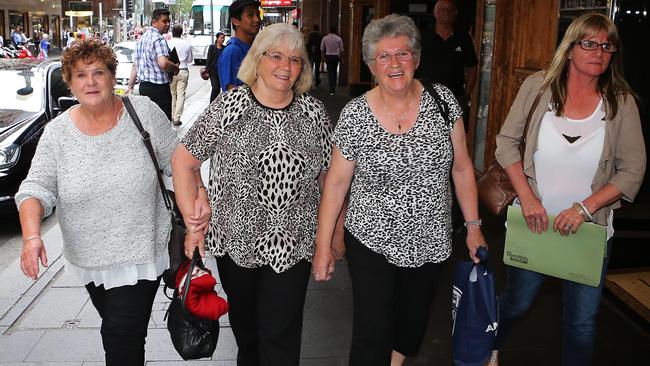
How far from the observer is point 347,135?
3121 millimetres

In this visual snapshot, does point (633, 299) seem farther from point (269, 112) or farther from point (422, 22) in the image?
point (422, 22)

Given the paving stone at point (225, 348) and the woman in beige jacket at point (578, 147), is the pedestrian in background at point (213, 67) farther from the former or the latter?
the woman in beige jacket at point (578, 147)

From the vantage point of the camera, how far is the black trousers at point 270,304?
10.6ft

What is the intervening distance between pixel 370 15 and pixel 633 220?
46.4 feet

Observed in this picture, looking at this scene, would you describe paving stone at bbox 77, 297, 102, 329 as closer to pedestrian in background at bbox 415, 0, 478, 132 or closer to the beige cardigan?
the beige cardigan

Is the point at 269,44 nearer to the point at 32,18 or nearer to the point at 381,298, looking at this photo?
the point at 381,298

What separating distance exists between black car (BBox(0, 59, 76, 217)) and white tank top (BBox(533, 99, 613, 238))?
5538mm

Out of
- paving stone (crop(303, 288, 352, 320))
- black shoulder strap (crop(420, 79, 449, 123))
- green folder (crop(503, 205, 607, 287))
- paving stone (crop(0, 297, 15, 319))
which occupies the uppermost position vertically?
black shoulder strap (crop(420, 79, 449, 123))

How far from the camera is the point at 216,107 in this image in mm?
3133

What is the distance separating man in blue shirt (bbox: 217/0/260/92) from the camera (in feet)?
20.1

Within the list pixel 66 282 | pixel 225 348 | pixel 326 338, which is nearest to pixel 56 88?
pixel 66 282

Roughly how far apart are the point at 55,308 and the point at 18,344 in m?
0.61

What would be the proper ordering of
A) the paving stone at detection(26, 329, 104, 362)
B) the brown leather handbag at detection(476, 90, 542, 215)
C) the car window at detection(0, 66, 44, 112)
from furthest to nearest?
1. the car window at detection(0, 66, 44, 112)
2. the paving stone at detection(26, 329, 104, 362)
3. the brown leather handbag at detection(476, 90, 542, 215)

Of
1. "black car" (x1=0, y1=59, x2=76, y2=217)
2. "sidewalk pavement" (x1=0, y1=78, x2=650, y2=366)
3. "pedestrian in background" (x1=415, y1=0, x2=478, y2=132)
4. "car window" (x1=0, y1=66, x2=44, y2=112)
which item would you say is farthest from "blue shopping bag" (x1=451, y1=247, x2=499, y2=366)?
"car window" (x1=0, y1=66, x2=44, y2=112)
